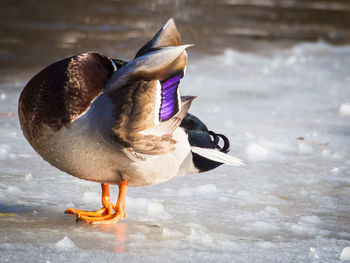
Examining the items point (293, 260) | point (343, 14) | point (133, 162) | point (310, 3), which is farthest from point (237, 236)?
point (310, 3)

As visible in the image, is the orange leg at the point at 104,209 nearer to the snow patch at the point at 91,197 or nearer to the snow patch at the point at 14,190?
the snow patch at the point at 91,197

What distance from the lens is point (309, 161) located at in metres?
4.12

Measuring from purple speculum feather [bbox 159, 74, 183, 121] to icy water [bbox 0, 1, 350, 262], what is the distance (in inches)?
19.5

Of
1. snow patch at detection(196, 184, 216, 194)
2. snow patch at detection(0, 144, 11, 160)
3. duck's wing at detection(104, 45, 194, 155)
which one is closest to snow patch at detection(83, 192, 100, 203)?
snow patch at detection(196, 184, 216, 194)

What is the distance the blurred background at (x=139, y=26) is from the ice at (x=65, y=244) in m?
3.75

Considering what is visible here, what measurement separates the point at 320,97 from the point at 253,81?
32.0 inches

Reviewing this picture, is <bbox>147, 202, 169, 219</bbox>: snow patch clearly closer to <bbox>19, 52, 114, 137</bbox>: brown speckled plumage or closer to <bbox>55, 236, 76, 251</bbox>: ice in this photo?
<bbox>55, 236, 76, 251</bbox>: ice

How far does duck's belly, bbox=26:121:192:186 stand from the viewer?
2602mm

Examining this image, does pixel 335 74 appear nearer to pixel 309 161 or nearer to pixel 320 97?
pixel 320 97

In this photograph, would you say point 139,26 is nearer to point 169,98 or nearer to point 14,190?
point 14,190

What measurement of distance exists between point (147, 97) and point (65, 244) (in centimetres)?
66

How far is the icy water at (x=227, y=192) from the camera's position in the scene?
2.64m

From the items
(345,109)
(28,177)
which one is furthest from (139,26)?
(28,177)

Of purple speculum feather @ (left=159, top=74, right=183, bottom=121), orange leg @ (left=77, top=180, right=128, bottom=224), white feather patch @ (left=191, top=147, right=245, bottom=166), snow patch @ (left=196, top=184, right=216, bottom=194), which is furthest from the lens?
snow patch @ (left=196, top=184, right=216, bottom=194)
